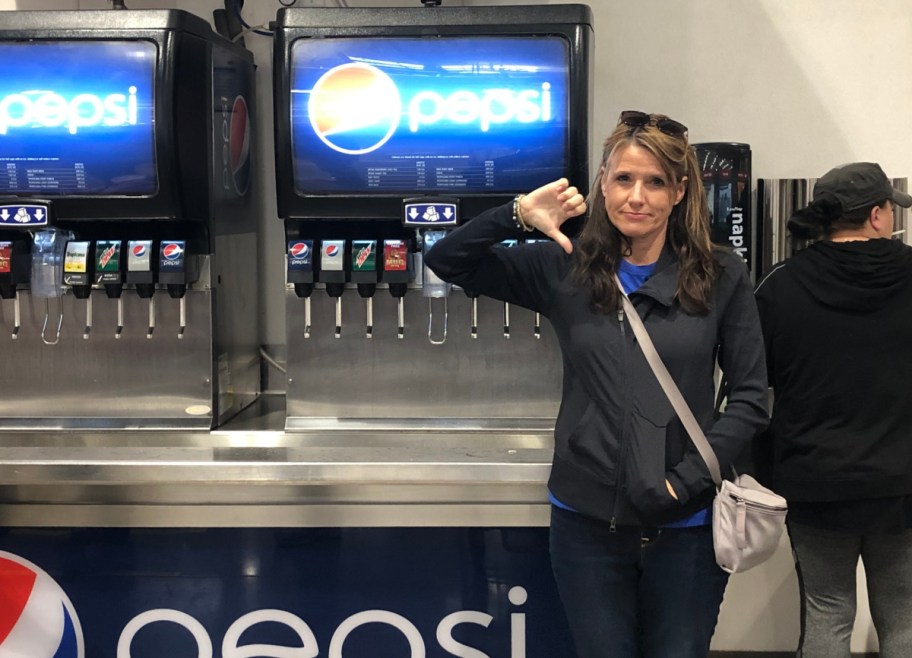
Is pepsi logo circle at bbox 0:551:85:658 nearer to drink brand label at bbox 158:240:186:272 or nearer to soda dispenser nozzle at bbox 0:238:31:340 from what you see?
soda dispenser nozzle at bbox 0:238:31:340

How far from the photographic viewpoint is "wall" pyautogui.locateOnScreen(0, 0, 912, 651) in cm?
288

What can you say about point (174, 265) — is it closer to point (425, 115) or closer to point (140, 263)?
point (140, 263)

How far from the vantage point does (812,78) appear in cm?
290

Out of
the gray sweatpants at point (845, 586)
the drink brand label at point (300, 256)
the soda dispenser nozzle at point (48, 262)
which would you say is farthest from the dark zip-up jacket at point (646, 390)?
the soda dispenser nozzle at point (48, 262)

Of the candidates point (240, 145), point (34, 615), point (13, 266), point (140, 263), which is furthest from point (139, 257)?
point (34, 615)

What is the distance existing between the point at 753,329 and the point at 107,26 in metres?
1.62

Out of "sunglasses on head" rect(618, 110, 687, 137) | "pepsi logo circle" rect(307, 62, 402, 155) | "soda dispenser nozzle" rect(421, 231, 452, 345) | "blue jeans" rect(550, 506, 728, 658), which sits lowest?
"blue jeans" rect(550, 506, 728, 658)

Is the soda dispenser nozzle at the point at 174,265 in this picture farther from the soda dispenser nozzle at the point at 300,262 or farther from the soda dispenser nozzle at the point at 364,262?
the soda dispenser nozzle at the point at 364,262

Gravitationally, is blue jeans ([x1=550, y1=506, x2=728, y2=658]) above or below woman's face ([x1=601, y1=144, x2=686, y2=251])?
below

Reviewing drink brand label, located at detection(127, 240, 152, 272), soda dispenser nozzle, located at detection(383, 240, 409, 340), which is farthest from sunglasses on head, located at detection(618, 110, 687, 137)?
drink brand label, located at detection(127, 240, 152, 272)

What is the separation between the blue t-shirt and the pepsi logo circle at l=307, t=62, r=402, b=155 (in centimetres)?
71

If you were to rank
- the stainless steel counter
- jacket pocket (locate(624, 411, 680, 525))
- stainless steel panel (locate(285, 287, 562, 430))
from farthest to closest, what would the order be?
stainless steel panel (locate(285, 287, 562, 430)) < the stainless steel counter < jacket pocket (locate(624, 411, 680, 525))

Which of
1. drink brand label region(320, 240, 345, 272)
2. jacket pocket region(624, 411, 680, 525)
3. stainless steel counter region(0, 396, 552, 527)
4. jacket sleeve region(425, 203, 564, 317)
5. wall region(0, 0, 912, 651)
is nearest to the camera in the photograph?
jacket pocket region(624, 411, 680, 525)

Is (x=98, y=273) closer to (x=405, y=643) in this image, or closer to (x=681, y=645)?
(x=405, y=643)
